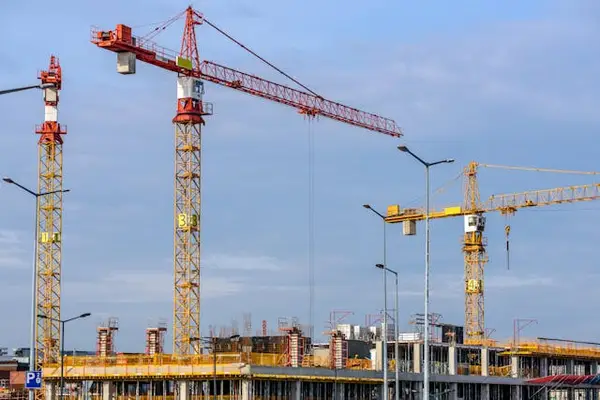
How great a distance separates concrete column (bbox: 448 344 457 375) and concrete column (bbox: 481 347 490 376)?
635cm

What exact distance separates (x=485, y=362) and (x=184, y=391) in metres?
43.3

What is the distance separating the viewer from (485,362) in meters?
140

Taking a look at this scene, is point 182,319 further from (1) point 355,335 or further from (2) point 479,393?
(2) point 479,393

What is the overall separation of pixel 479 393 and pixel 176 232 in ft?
133

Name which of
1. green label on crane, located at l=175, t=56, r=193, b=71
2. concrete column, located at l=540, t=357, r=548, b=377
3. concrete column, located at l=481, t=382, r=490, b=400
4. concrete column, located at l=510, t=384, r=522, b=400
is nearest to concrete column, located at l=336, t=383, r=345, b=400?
concrete column, located at l=481, t=382, r=490, b=400

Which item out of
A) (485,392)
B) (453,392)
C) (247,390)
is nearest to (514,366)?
(485,392)

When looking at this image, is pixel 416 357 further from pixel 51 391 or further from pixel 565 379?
pixel 51 391

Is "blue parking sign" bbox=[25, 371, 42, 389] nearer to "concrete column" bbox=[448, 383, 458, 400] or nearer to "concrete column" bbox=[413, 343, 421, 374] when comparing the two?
"concrete column" bbox=[413, 343, 421, 374]

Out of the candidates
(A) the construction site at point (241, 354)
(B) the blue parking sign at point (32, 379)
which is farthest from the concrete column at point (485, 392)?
(B) the blue parking sign at point (32, 379)

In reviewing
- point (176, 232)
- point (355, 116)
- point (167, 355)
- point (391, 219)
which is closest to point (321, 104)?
point (355, 116)

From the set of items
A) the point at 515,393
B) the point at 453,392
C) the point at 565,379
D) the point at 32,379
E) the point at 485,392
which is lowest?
the point at 515,393

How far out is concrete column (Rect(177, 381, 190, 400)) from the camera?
365 ft

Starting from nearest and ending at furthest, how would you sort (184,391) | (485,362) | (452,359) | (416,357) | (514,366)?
1. (184,391)
2. (416,357)
3. (452,359)
4. (485,362)
5. (514,366)

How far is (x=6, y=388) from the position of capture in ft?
486
